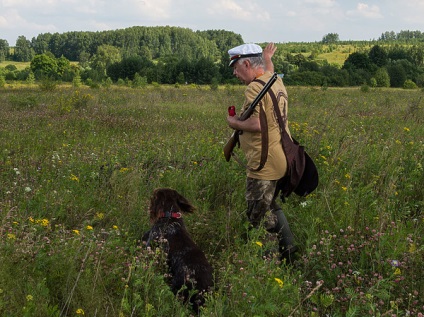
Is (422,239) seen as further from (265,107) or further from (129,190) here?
(129,190)

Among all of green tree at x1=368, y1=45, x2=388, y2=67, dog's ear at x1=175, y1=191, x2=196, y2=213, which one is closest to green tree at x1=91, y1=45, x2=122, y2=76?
green tree at x1=368, y1=45, x2=388, y2=67

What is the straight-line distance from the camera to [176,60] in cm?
8544

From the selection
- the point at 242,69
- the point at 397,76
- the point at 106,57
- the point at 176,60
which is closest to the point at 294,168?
the point at 242,69

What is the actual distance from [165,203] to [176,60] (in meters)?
84.4

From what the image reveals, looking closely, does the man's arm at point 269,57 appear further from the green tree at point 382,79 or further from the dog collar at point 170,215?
the green tree at point 382,79

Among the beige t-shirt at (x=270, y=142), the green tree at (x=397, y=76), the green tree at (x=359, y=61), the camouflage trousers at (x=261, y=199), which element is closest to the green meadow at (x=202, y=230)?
the camouflage trousers at (x=261, y=199)

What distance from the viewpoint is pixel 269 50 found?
4188 mm

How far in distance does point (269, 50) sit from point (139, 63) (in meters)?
78.5

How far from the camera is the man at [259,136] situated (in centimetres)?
Answer: 362

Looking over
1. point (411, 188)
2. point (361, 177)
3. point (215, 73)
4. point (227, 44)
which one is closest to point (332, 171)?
point (361, 177)

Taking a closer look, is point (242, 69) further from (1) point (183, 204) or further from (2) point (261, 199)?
(1) point (183, 204)

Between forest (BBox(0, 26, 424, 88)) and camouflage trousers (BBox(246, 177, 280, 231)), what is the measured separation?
1095mm

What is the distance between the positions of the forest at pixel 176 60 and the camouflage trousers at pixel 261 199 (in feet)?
3.59

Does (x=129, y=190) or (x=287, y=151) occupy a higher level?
(x=287, y=151)
